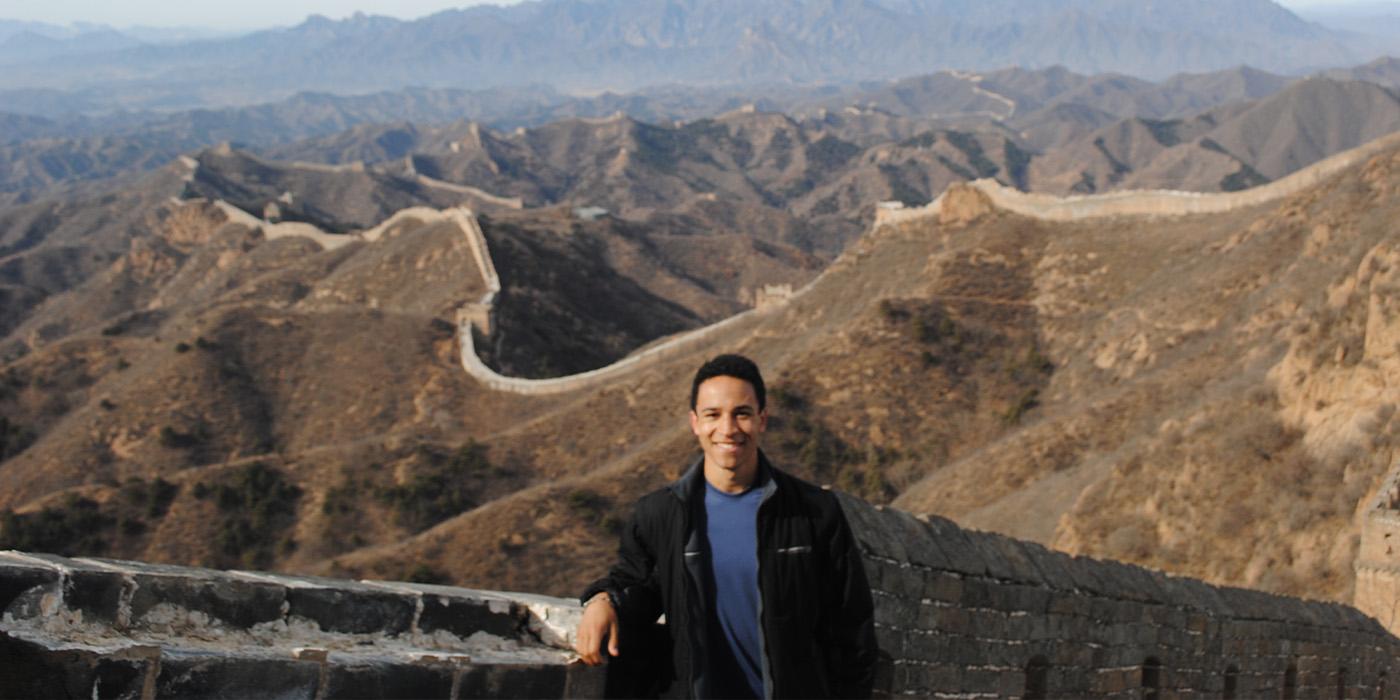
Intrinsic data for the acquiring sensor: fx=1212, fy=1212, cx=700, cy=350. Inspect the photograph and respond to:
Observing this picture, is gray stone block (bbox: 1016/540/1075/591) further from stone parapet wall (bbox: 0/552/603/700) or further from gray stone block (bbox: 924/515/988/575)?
stone parapet wall (bbox: 0/552/603/700)

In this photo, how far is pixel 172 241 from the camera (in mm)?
98375

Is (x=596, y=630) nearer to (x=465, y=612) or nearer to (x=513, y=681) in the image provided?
(x=513, y=681)

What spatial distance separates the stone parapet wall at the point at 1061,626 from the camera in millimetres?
6609

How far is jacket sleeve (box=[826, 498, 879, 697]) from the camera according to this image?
4.60m

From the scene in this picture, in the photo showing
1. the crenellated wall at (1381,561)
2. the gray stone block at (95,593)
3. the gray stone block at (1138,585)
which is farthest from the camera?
the crenellated wall at (1381,561)

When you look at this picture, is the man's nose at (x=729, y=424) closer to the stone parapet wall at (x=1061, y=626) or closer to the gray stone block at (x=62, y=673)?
the stone parapet wall at (x=1061, y=626)

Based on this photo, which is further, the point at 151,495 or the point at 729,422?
the point at 151,495

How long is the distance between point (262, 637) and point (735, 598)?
181cm

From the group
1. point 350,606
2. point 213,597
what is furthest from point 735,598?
point 213,597

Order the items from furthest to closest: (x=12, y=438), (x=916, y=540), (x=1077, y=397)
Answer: (x=12, y=438), (x=1077, y=397), (x=916, y=540)

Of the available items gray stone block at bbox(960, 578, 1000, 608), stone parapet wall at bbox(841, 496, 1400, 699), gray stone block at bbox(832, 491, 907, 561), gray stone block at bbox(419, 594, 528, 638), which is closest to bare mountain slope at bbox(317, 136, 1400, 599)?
stone parapet wall at bbox(841, 496, 1400, 699)

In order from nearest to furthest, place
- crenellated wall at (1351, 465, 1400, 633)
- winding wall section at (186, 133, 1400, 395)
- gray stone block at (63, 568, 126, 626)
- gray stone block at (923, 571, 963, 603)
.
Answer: gray stone block at (63, 568, 126, 626) < gray stone block at (923, 571, 963, 603) < crenellated wall at (1351, 465, 1400, 633) < winding wall section at (186, 133, 1400, 395)

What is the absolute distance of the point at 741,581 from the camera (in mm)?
4523

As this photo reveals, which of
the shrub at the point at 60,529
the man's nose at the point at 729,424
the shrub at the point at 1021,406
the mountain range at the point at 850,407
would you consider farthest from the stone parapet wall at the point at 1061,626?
the shrub at the point at 60,529
